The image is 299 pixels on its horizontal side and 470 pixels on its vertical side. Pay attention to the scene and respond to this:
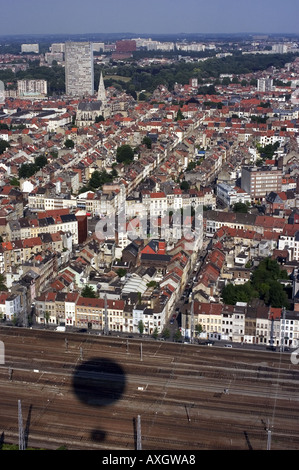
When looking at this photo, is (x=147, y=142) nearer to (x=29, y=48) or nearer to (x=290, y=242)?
(x=290, y=242)

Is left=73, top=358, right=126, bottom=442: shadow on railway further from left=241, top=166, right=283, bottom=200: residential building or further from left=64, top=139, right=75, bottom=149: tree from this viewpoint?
left=64, top=139, right=75, bottom=149: tree

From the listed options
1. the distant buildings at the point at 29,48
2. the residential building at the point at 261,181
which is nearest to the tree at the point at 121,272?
the residential building at the point at 261,181

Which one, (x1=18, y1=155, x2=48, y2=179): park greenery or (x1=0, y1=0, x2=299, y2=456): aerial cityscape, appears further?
(x1=18, y1=155, x2=48, y2=179): park greenery

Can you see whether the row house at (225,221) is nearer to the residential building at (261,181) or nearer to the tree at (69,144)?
the residential building at (261,181)

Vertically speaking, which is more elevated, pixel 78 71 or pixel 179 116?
pixel 78 71

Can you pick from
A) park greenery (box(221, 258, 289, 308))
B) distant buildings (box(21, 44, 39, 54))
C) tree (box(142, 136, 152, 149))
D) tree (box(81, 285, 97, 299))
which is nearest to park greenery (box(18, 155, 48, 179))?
tree (box(142, 136, 152, 149))

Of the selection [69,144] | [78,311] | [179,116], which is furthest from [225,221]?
[179,116]
